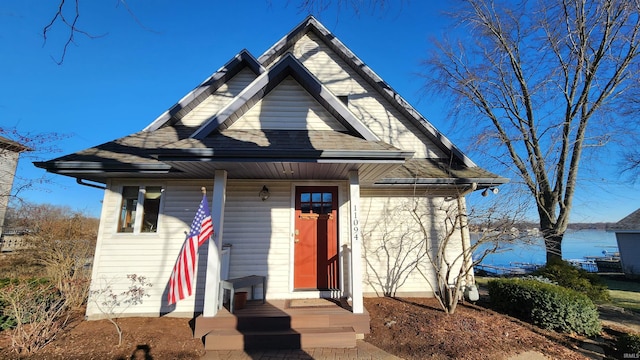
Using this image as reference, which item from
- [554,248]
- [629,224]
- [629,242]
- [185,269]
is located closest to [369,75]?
[185,269]

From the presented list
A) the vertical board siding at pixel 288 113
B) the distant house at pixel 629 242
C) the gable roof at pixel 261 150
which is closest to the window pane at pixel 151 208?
the gable roof at pixel 261 150

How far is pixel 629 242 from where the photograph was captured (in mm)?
16172

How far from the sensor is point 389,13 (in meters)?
3.64

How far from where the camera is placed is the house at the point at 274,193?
4.82m

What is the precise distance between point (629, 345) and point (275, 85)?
303 inches

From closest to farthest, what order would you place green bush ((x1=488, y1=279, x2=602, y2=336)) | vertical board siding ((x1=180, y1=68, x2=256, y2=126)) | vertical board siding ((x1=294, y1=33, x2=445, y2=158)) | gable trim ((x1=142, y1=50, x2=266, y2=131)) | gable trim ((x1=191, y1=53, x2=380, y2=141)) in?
green bush ((x1=488, y1=279, x2=602, y2=336)) → gable trim ((x1=191, y1=53, x2=380, y2=141)) → gable trim ((x1=142, y1=50, x2=266, y2=131)) → vertical board siding ((x1=180, y1=68, x2=256, y2=126)) → vertical board siding ((x1=294, y1=33, x2=445, y2=158))

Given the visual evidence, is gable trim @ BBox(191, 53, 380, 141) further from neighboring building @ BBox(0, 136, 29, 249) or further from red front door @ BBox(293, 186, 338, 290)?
neighboring building @ BBox(0, 136, 29, 249)

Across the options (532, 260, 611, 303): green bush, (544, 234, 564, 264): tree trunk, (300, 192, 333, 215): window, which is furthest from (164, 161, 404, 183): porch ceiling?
(544, 234, 564, 264): tree trunk

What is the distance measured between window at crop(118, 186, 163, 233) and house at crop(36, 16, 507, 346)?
23 millimetres

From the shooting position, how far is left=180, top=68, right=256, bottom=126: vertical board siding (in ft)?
23.4

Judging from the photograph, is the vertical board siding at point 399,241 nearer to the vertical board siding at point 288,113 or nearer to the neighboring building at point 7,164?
the vertical board siding at point 288,113

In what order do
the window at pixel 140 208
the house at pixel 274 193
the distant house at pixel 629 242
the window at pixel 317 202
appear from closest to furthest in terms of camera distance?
the house at pixel 274 193
the window at pixel 140 208
the window at pixel 317 202
the distant house at pixel 629 242

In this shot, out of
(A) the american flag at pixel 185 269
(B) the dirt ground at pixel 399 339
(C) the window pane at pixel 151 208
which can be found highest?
(C) the window pane at pixel 151 208

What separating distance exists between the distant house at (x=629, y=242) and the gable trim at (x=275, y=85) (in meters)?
20.7
